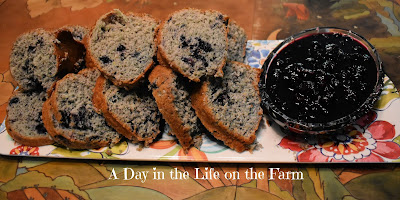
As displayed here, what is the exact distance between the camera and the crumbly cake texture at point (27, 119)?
297 centimetres

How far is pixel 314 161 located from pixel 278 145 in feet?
1.05

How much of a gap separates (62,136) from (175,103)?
1064 mm

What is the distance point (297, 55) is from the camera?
2816mm

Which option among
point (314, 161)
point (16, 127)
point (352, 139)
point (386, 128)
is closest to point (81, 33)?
point (16, 127)

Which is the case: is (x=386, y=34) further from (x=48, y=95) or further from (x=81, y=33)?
(x=48, y=95)

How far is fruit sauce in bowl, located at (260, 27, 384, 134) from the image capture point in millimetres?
2498

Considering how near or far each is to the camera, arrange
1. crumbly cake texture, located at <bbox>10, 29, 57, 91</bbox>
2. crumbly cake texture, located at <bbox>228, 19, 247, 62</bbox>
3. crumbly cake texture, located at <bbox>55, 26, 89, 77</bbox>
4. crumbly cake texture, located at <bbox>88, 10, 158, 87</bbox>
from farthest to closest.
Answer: crumbly cake texture, located at <bbox>228, 19, 247, 62</bbox>
crumbly cake texture, located at <bbox>10, 29, 57, 91</bbox>
crumbly cake texture, located at <bbox>55, 26, 89, 77</bbox>
crumbly cake texture, located at <bbox>88, 10, 158, 87</bbox>

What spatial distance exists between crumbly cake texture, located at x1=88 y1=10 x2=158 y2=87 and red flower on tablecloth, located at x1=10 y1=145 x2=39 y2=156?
0.99 metres

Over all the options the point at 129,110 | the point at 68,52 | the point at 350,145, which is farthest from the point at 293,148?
the point at 68,52

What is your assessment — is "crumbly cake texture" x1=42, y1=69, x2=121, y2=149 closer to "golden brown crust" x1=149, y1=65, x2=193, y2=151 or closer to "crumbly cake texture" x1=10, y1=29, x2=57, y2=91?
"crumbly cake texture" x1=10, y1=29, x2=57, y2=91

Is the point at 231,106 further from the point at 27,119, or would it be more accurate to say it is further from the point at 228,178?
the point at 27,119

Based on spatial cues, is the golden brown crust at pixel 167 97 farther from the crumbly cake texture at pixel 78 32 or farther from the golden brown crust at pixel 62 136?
the crumbly cake texture at pixel 78 32

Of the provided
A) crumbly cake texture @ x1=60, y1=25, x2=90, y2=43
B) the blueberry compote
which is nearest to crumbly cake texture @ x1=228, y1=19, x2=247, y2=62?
the blueberry compote

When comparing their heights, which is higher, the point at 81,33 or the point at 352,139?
the point at 81,33
